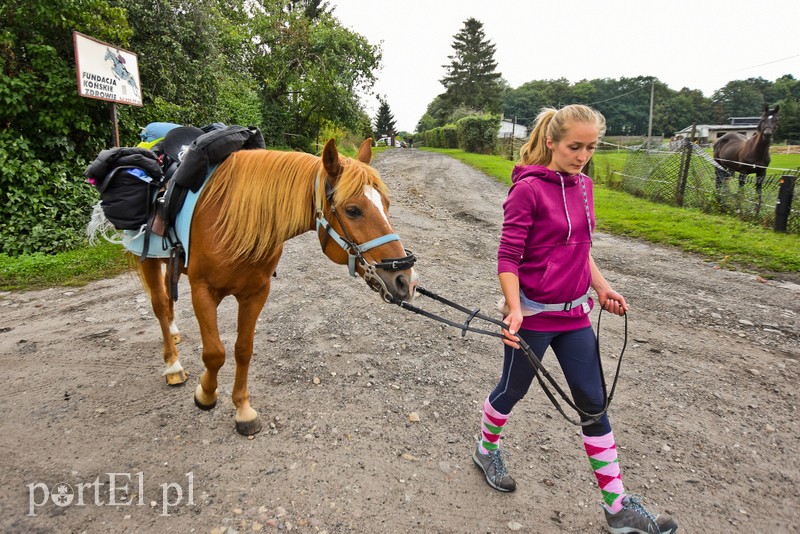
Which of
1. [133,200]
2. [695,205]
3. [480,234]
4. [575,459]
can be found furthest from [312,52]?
[575,459]

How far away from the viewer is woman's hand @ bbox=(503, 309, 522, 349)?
182 centimetres

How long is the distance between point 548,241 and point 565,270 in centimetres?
17

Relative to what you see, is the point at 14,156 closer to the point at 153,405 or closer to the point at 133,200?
the point at 133,200

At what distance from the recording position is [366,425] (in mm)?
2934

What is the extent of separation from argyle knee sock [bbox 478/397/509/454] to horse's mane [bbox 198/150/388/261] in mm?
1410

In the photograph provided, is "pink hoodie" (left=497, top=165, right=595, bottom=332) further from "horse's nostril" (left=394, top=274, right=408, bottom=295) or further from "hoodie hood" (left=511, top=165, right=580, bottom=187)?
"horse's nostril" (left=394, top=274, right=408, bottom=295)

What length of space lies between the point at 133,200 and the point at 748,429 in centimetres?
460

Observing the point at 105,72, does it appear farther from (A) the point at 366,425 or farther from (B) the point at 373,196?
(A) the point at 366,425

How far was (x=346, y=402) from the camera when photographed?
3.19 metres

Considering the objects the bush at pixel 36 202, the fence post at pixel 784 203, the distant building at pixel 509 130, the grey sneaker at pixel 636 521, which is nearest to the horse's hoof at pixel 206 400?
the grey sneaker at pixel 636 521

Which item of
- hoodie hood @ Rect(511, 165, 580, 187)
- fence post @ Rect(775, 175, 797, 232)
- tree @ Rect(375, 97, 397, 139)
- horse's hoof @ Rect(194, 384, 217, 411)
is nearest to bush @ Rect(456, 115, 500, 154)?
fence post @ Rect(775, 175, 797, 232)

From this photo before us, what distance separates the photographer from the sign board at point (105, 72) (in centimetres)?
575

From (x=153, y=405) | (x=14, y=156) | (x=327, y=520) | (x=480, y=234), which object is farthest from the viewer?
(x=480, y=234)

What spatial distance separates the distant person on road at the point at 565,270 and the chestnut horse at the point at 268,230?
60 centimetres
